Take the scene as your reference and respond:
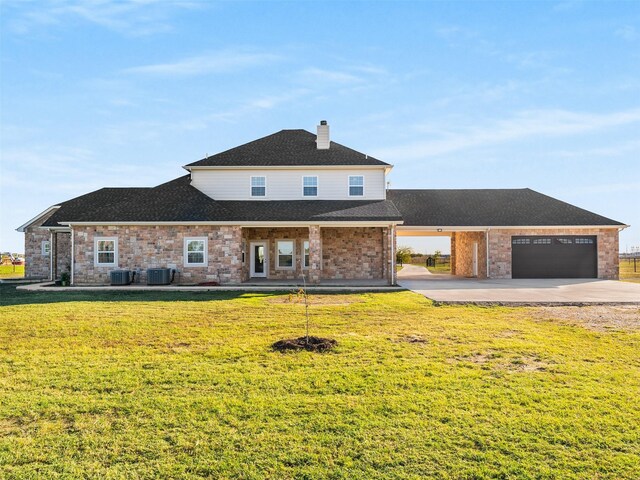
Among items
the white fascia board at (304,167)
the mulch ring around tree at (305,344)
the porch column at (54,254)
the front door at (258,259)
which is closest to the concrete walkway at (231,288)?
the front door at (258,259)

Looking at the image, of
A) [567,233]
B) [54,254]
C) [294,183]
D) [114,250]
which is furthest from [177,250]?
[567,233]

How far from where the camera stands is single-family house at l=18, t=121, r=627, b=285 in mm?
20719

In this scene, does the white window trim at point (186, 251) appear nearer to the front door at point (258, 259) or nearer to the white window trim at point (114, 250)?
the white window trim at point (114, 250)

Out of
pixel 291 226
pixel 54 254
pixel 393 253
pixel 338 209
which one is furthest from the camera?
pixel 54 254

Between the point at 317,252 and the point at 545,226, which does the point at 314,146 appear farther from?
the point at 545,226

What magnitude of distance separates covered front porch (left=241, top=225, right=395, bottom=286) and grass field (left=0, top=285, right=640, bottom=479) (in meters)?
13.6

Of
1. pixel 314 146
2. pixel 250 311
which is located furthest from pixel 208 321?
pixel 314 146

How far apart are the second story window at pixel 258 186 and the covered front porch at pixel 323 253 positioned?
1925mm

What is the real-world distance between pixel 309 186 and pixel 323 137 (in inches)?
124

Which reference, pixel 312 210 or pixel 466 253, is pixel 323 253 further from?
pixel 466 253

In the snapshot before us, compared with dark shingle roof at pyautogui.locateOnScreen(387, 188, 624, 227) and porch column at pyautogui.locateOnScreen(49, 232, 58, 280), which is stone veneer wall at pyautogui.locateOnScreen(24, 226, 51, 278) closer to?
porch column at pyautogui.locateOnScreen(49, 232, 58, 280)

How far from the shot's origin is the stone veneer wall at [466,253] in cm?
2594

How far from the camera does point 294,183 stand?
2320 centimetres

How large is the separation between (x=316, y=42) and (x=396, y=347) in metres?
11.3
